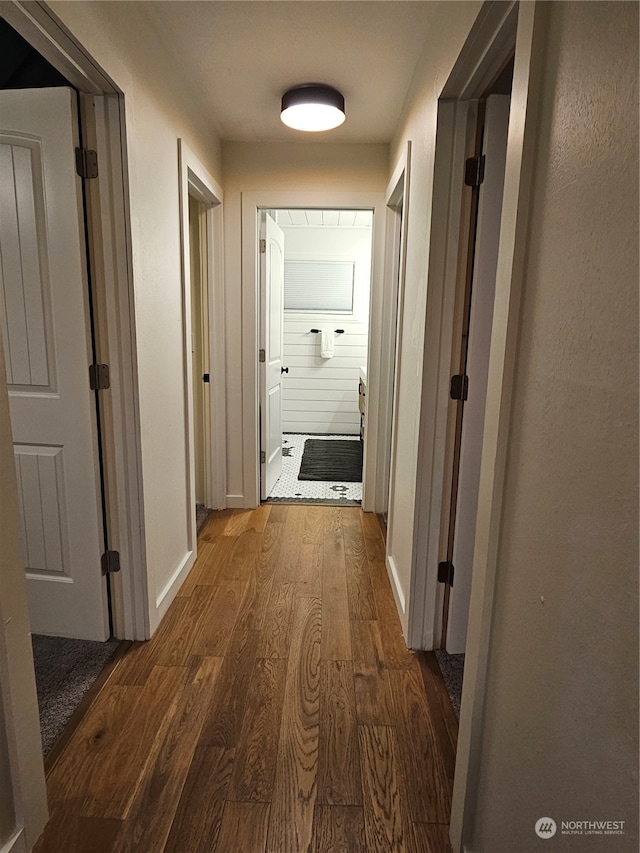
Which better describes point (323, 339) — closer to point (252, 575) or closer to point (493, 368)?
point (252, 575)

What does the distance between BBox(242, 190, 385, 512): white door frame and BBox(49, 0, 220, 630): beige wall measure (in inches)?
26.6

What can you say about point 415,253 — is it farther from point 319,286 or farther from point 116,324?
point 319,286

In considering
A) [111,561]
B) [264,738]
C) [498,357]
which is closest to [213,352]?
[111,561]

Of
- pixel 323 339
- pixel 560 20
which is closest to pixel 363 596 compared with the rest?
pixel 560 20

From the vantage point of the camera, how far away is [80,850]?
1115 mm

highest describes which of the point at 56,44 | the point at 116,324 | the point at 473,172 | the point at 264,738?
the point at 56,44

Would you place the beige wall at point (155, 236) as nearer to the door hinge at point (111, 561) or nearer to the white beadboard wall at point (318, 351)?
the door hinge at point (111, 561)

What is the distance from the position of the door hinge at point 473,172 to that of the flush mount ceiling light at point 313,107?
1018 millimetres

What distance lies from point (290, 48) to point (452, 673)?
2591 mm

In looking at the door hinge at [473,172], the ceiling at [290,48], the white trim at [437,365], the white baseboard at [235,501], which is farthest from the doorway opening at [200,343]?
the door hinge at [473,172]

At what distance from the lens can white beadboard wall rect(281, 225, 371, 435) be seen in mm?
5258

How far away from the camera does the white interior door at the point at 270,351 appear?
125 inches

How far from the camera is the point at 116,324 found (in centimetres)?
167

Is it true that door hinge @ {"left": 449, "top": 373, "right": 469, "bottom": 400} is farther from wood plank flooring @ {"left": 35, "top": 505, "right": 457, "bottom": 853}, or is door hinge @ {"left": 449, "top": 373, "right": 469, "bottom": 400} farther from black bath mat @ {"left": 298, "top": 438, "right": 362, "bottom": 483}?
black bath mat @ {"left": 298, "top": 438, "right": 362, "bottom": 483}
